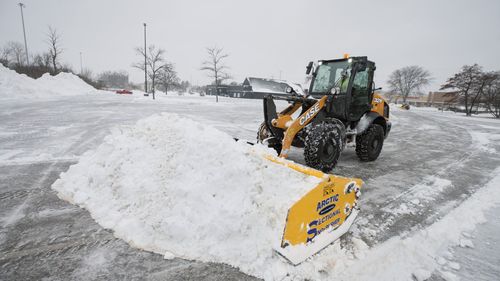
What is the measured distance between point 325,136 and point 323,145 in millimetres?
160

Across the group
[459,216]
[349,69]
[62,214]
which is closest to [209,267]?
[62,214]

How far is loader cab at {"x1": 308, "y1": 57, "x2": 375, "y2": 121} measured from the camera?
16.9 feet


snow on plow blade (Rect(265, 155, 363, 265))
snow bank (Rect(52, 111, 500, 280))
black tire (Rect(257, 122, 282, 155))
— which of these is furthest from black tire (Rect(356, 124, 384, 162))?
snow on plow blade (Rect(265, 155, 363, 265))

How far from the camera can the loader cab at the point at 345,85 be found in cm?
516

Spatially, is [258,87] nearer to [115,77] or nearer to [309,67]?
[309,67]

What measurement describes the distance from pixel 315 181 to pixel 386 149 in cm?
643

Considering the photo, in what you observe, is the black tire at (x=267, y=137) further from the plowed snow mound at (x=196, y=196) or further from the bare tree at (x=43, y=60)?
the bare tree at (x=43, y=60)

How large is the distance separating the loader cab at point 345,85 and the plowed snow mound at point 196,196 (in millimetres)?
2583

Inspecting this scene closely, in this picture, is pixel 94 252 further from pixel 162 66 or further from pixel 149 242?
pixel 162 66

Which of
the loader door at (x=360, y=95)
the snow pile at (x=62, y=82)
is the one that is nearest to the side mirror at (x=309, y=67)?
the loader door at (x=360, y=95)

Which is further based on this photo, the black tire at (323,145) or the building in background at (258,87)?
the building in background at (258,87)

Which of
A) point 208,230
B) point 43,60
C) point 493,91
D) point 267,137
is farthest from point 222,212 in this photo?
point 43,60

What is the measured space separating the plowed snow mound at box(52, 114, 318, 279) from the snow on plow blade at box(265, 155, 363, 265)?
10 centimetres

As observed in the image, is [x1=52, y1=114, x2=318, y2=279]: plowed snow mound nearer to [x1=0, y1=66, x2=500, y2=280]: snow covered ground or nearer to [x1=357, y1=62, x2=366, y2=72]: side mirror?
[x1=0, y1=66, x2=500, y2=280]: snow covered ground
